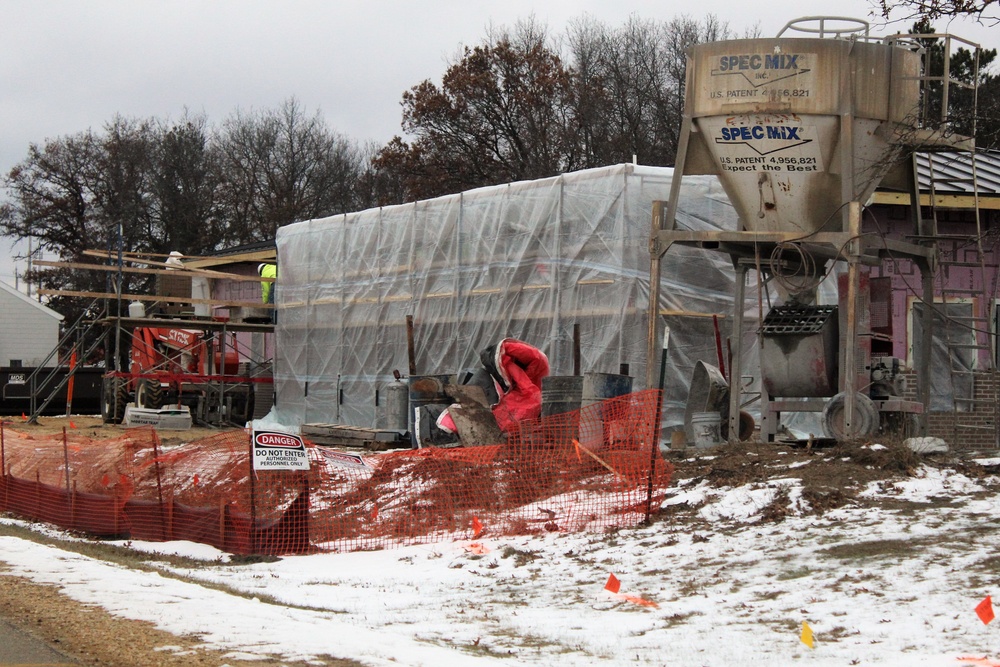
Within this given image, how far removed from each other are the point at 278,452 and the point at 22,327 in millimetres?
52462

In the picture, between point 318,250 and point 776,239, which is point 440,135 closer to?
point 318,250

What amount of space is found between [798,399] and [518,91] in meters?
36.8

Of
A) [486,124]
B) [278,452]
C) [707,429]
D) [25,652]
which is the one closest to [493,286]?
[707,429]

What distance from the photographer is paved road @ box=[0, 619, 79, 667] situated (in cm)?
675

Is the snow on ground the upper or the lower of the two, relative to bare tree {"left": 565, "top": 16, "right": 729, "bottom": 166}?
lower

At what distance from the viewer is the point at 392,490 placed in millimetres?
12891

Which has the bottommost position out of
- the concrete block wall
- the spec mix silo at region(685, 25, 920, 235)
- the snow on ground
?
the snow on ground

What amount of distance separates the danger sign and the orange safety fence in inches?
7.4

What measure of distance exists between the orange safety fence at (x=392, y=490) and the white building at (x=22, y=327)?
161 ft

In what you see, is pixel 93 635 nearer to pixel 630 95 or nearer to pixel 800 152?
pixel 800 152

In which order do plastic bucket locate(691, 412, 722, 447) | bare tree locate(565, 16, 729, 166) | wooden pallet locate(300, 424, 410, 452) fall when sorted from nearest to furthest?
plastic bucket locate(691, 412, 722, 447)
wooden pallet locate(300, 424, 410, 452)
bare tree locate(565, 16, 729, 166)

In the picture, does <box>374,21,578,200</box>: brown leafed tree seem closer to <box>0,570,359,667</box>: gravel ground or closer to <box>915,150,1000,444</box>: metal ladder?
<box>915,150,1000,444</box>: metal ladder

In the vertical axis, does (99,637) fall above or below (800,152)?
below

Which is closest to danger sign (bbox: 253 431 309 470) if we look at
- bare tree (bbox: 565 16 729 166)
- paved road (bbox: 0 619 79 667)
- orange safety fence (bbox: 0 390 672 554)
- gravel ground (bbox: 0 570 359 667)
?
orange safety fence (bbox: 0 390 672 554)
